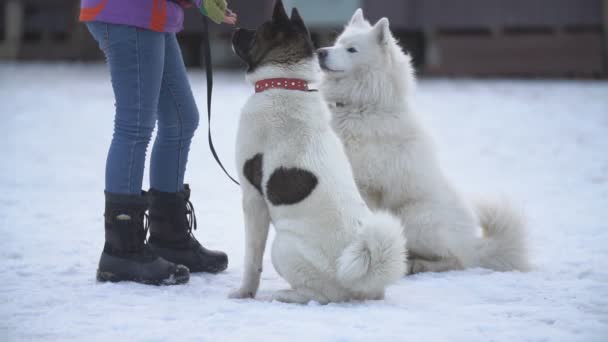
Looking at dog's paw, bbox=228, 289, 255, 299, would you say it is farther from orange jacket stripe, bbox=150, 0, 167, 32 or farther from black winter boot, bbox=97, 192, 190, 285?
orange jacket stripe, bbox=150, 0, 167, 32

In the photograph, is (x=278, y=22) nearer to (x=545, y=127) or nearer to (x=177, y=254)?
(x=177, y=254)

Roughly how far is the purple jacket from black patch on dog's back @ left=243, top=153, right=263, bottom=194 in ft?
2.15

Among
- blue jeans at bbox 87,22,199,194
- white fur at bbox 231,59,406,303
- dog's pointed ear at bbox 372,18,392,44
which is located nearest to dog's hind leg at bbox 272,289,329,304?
white fur at bbox 231,59,406,303

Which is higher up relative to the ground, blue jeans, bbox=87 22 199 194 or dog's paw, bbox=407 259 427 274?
blue jeans, bbox=87 22 199 194

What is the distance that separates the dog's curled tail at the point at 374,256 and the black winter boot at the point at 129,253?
0.81m

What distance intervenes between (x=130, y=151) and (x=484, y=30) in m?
15.3

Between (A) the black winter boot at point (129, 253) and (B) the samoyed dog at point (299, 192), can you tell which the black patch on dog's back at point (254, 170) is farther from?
(A) the black winter boot at point (129, 253)

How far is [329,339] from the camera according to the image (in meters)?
2.18

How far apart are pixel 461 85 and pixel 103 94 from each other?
714cm

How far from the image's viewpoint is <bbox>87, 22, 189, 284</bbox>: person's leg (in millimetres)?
2688

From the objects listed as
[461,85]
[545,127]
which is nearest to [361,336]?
[545,127]

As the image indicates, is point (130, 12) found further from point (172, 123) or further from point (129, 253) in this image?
point (129, 253)

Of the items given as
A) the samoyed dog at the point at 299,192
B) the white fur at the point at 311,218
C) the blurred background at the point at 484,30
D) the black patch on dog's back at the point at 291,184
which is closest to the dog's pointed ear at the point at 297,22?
the samoyed dog at the point at 299,192

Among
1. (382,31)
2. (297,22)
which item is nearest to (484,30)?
(382,31)
